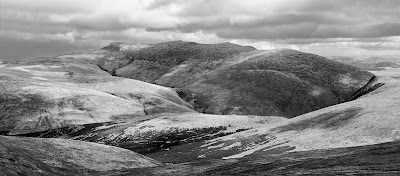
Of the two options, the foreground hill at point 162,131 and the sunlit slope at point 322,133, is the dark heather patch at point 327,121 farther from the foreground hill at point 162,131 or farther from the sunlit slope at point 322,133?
the foreground hill at point 162,131

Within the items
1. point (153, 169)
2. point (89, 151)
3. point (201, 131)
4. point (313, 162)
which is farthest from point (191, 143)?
point (313, 162)

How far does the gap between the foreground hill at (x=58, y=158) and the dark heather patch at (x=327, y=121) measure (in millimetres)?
43413

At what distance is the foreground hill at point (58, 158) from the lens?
7269cm

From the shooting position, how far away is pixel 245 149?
116 meters

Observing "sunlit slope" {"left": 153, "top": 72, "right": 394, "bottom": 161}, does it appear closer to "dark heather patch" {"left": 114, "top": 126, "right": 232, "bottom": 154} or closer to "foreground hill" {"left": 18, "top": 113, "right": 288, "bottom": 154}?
"dark heather patch" {"left": 114, "top": 126, "right": 232, "bottom": 154}

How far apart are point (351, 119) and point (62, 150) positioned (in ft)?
230

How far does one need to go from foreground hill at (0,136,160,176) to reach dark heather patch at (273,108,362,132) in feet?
142

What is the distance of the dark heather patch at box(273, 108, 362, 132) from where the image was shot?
11881cm

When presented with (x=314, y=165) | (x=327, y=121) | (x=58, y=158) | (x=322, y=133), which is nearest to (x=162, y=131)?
(x=327, y=121)

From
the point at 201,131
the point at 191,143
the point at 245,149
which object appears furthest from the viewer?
the point at 201,131

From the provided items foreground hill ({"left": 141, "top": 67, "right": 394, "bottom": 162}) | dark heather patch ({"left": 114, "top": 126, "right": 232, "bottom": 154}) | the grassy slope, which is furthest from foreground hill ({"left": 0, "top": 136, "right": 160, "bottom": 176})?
dark heather patch ({"left": 114, "top": 126, "right": 232, "bottom": 154})

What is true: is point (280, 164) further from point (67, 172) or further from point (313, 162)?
point (67, 172)

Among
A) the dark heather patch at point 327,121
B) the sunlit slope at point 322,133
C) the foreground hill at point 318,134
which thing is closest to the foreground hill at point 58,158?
the foreground hill at point 318,134

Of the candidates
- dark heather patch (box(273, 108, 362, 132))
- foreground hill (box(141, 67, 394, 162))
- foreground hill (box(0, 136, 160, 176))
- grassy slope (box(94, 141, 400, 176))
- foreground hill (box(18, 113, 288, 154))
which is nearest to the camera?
grassy slope (box(94, 141, 400, 176))
